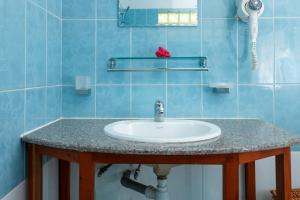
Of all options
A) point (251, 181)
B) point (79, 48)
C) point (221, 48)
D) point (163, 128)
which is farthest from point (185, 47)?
point (251, 181)

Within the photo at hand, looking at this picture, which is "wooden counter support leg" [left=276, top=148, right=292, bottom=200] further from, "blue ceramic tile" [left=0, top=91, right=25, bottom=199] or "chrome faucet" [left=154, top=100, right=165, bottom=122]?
"blue ceramic tile" [left=0, top=91, right=25, bottom=199]

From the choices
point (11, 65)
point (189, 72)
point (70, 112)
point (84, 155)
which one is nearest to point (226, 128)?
point (189, 72)

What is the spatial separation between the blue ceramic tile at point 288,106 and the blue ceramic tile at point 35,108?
1289mm

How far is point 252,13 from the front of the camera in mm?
1520

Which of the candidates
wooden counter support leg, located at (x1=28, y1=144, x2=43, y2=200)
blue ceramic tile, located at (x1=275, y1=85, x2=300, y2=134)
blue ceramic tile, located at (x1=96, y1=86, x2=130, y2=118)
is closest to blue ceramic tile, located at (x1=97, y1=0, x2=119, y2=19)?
blue ceramic tile, located at (x1=96, y1=86, x2=130, y2=118)

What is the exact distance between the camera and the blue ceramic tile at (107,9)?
1.66m

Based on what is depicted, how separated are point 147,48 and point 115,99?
1.16 feet

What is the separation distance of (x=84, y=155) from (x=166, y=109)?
721 mm

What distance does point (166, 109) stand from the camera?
1.67m

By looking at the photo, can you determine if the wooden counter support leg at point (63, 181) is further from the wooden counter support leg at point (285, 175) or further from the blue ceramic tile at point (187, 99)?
the wooden counter support leg at point (285, 175)

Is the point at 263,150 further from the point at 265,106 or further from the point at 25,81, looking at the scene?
the point at 25,81

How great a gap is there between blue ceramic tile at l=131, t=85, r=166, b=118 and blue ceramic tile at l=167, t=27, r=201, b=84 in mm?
120

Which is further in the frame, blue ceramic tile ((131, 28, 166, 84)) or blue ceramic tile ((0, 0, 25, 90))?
blue ceramic tile ((131, 28, 166, 84))

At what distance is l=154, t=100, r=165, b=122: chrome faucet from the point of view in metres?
1.53
